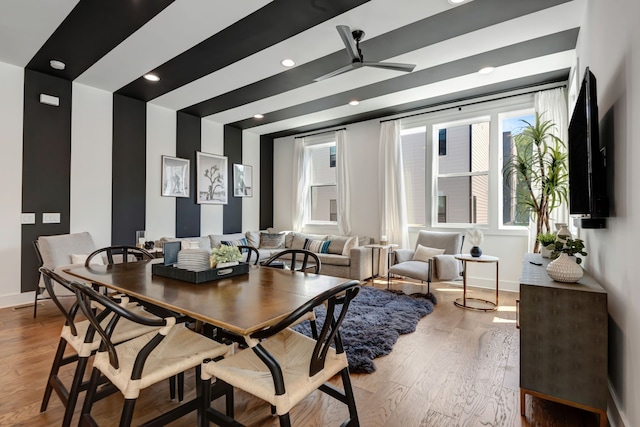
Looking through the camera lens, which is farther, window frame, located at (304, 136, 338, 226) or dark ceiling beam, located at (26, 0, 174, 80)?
window frame, located at (304, 136, 338, 226)

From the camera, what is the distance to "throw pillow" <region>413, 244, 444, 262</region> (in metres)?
4.65

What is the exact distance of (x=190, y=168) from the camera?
566 cm

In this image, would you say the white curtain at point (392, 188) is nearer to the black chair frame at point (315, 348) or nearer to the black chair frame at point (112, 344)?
the black chair frame at point (315, 348)

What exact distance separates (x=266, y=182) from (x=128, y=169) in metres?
2.93

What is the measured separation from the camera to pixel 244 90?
449 cm

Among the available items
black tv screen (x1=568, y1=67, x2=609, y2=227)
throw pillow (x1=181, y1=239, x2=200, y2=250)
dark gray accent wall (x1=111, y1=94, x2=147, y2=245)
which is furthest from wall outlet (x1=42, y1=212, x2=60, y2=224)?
black tv screen (x1=568, y1=67, x2=609, y2=227)

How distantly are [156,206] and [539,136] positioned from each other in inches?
214

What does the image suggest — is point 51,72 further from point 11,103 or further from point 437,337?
point 437,337

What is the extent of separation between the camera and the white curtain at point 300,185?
6820mm

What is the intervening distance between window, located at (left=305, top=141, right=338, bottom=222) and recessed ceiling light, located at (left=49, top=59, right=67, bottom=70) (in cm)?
417

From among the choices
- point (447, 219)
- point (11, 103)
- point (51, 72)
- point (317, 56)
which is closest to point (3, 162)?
point (11, 103)

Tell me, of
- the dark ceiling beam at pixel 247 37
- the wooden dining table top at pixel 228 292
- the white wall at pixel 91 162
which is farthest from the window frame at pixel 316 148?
the wooden dining table top at pixel 228 292

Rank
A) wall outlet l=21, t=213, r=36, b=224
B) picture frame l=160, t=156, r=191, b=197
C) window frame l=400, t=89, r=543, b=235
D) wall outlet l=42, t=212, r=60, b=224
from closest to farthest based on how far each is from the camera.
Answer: wall outlet l=21, t=213, r=36, b=224 < wall outlet l=42, t=212, r=60, b=224 < window frame l=400, t=89, r=543, b=235 < picture frame l=160, t=156, r=191, b=197

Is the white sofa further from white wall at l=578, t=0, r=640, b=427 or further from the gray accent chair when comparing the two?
white wall at l=578, t=0, r=640, b=427
